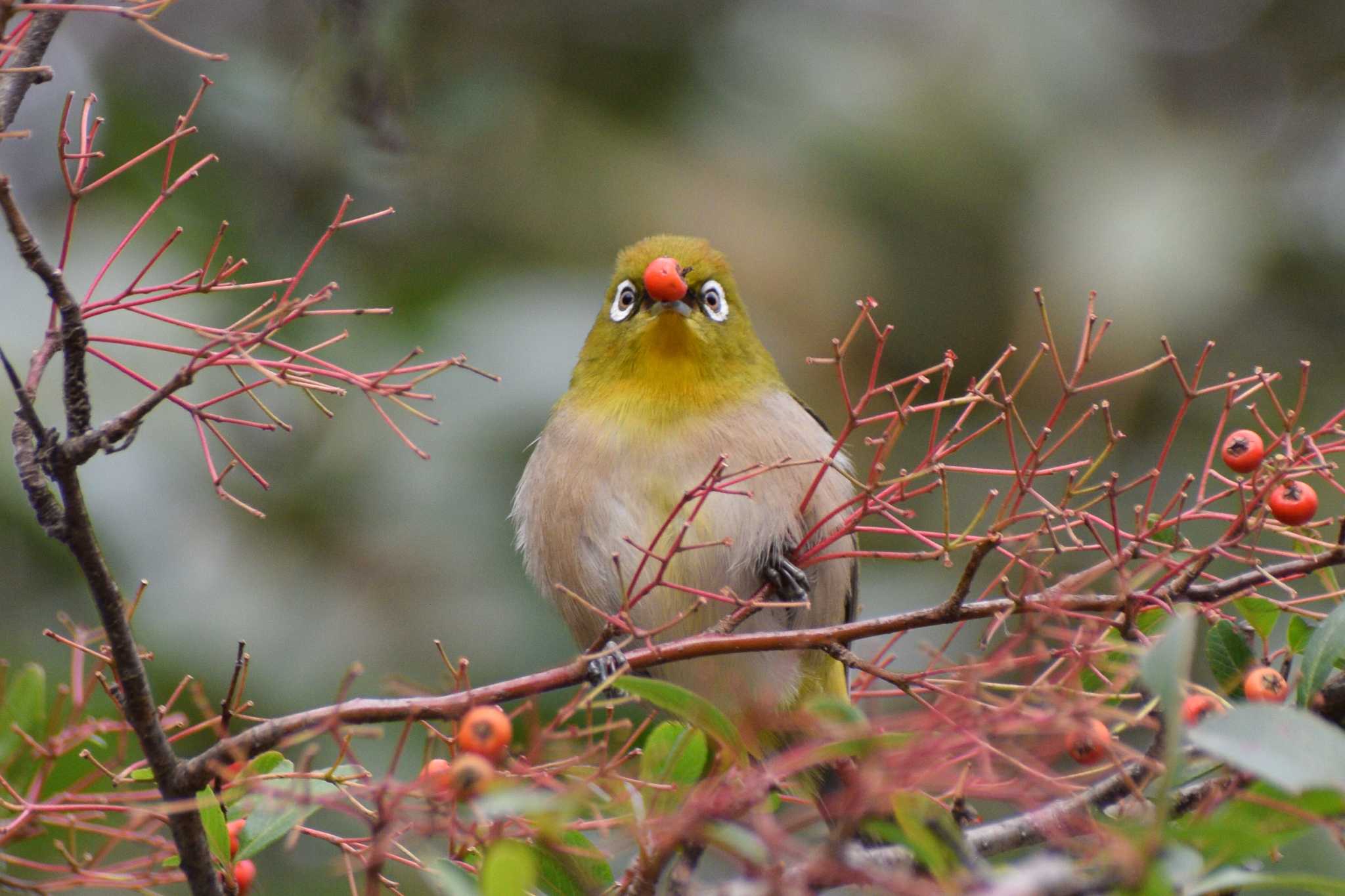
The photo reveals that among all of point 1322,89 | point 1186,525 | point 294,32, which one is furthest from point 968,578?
point 1322,89

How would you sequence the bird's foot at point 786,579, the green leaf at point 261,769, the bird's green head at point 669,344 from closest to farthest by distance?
the green leaf at point 261,769 → the bird's foot at point 786,579 → the bird's green head at point 669,344

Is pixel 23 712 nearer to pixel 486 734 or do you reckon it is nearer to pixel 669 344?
pixel 486 734

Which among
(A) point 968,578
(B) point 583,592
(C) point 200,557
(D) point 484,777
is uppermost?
(A) point 968,578

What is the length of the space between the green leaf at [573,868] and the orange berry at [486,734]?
202 millimetres

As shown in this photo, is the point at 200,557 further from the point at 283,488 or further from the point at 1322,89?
the point at 1322,89

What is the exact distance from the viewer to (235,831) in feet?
7.55

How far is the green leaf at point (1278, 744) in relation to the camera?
4.52 ft

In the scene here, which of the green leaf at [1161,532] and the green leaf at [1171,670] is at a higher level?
the green leaf at [1171,670]

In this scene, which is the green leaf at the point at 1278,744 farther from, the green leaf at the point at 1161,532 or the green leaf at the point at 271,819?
the green leaf at the point at 271,819

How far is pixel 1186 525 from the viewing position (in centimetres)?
542

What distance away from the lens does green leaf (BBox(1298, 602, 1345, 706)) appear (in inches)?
75.8

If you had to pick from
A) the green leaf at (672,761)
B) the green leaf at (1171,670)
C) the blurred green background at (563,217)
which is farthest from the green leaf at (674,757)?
the blurred green background at (563,217)

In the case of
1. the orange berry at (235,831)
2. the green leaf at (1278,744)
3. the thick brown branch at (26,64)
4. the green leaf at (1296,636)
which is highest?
the thick brown branch at (26,64)

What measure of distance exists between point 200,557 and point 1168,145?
17.5 ft
